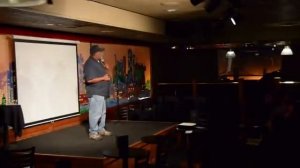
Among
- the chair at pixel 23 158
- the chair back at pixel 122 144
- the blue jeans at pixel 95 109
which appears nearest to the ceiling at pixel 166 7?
the blue jeans at pixel 95 109

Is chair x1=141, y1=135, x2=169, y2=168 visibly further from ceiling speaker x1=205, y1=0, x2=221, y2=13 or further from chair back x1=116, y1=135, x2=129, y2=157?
ceiling speaker x1=205, y1=0, x2=221, y2=13

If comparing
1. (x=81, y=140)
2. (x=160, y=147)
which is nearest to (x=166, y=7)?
(x=81, y=140)

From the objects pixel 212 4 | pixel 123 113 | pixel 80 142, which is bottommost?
pixel 80 142

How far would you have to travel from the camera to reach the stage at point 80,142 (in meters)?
4.92

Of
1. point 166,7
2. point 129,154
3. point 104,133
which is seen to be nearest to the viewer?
point 129,154

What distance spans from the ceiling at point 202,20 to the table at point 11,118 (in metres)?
1.19

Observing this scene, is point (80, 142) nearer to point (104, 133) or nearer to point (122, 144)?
point (104, 133)

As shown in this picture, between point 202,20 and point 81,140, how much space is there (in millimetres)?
4446

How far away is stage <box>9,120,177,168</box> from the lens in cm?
492

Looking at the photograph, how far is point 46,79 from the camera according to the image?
21.1 ft

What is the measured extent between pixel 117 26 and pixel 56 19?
1.41m

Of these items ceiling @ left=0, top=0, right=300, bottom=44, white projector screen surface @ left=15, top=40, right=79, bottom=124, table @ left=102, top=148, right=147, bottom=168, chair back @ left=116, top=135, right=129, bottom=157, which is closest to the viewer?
chair back @ left=116, top=135, right=129, bottom=157

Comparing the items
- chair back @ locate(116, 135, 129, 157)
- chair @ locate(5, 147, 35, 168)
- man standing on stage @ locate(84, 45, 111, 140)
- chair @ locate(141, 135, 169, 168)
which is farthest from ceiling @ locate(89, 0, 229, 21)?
chair @ locate(5, 147, 35, 168)

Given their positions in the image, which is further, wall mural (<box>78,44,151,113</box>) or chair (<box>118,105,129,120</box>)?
chair (<box>118,105,129,120</box>)
